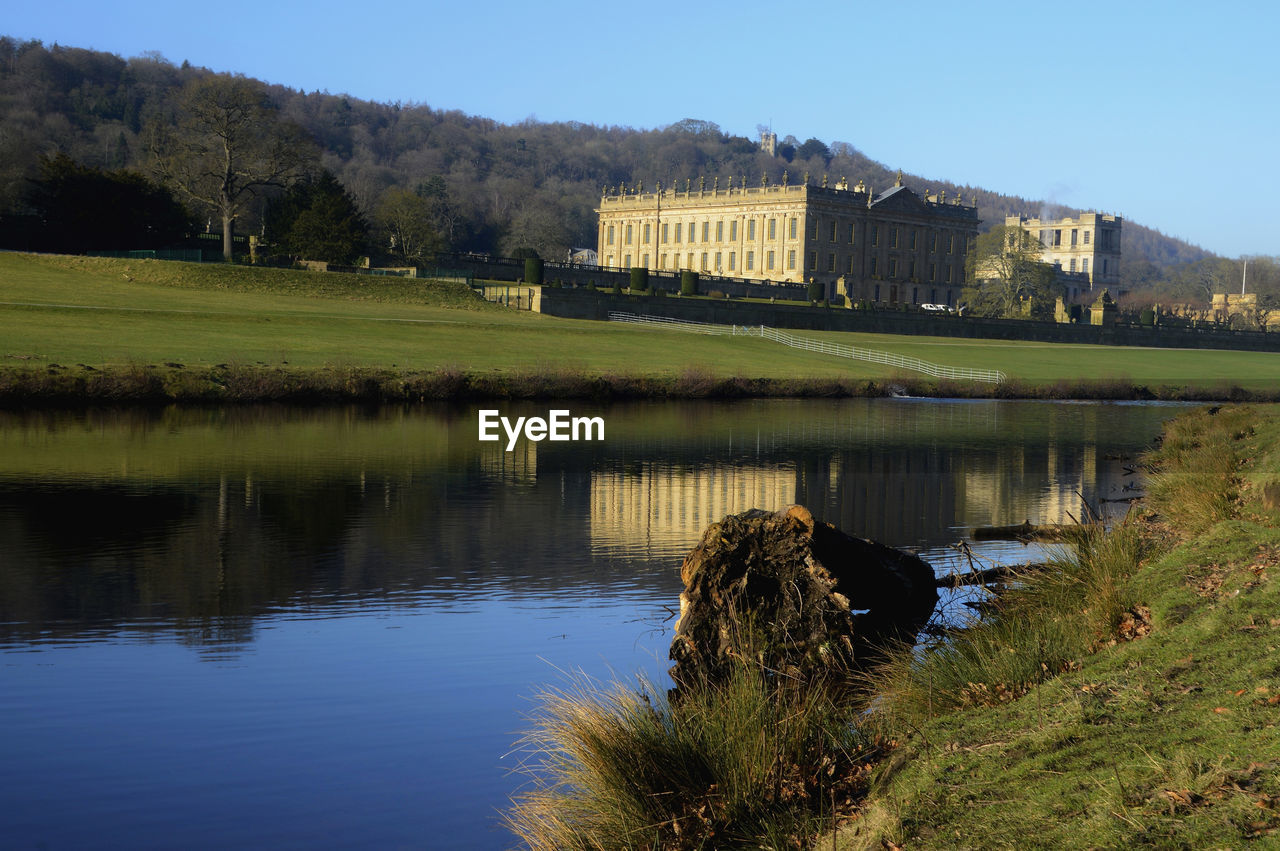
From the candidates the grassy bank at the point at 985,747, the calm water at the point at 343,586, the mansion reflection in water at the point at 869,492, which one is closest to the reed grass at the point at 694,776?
the grassy bank at the point at 985,747

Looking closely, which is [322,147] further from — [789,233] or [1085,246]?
[1085,246]

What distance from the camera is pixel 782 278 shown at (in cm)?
11969

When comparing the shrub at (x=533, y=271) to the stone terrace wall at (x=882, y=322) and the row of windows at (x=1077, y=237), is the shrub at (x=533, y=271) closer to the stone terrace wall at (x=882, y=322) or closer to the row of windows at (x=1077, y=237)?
the stone terrace wall at (x=882, y=322)

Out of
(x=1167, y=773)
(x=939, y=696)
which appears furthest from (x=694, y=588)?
(x=1167, y=773)

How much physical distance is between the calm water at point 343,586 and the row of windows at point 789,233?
8749 centimetres

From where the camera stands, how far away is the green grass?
5871mm

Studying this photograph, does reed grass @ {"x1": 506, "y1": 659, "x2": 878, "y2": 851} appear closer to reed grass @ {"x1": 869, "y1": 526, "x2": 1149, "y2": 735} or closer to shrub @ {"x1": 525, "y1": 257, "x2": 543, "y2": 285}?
reed grass @ {"x1": 869, "y1": 526, "x2": 1149, "y2": 735}

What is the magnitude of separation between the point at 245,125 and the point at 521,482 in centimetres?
5805

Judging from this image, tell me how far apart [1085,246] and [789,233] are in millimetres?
68316

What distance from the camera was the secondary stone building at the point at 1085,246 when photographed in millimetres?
166250

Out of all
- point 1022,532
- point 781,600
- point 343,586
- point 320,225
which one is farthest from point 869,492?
point 320,225

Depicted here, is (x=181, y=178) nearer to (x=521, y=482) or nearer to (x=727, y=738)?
(x=521, y=482)

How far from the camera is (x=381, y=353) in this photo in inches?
1938

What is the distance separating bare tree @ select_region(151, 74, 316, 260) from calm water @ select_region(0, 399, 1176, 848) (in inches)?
1742
